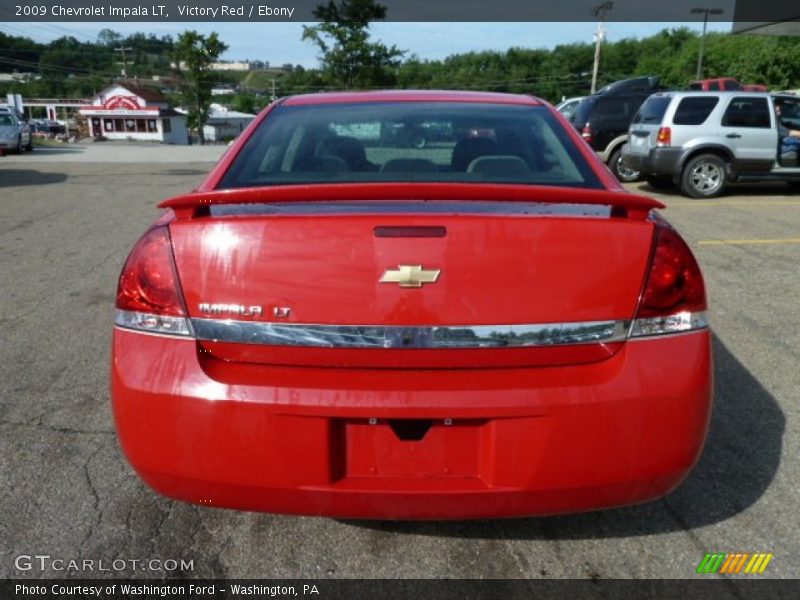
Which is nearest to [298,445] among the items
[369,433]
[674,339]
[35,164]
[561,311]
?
[369,433]

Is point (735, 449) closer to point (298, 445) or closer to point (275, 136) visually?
point (298, 445)

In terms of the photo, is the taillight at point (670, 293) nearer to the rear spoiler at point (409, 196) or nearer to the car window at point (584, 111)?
the rear spoiler at point (409, 196)

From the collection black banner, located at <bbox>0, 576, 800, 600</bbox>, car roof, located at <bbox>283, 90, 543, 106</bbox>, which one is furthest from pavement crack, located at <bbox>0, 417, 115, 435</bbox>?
car roof, located at <bbox>283, 90, 543, 106</bbox>

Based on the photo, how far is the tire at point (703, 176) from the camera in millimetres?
11047

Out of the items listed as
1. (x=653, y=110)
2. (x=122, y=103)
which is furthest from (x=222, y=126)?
(x=653, y=110)

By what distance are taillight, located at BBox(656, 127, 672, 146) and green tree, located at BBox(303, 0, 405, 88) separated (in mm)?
43926

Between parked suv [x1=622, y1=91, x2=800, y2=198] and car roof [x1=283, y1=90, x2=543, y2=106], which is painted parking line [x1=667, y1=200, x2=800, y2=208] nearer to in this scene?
parked suv [x1=622, y1=91, x2=800, y2=198]

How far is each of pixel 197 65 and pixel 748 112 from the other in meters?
66.1

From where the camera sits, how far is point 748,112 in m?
11.0

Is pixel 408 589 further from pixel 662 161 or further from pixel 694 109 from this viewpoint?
pixel 694 109

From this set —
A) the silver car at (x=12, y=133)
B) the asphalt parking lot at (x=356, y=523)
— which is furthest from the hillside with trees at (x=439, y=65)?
the asphalt parking lot at (x=356, y=523)

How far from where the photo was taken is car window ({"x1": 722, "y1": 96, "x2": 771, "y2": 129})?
11.0m

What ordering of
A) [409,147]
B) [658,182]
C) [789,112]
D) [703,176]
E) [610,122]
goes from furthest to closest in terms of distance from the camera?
[610,122]
[658,182]
[789,112]
[703,176]
[409,147]

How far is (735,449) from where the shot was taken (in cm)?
292
